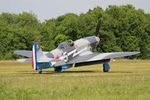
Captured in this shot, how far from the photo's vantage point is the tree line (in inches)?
3482

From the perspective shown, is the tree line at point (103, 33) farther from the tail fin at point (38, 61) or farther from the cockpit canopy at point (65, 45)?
the tail fin at point (38, 61)

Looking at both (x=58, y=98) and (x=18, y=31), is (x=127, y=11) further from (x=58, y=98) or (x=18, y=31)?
(x=58, y=98)

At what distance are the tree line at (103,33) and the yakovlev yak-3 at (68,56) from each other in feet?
148

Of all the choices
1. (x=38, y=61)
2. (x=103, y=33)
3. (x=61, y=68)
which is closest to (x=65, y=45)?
(x=61, y=68)

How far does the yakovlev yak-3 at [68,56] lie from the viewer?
36219mm

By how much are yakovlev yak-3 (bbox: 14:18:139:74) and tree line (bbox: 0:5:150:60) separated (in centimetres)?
4515

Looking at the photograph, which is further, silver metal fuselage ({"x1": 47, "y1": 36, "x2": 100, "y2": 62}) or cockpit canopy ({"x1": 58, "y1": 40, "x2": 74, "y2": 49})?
cockpit canopy ({"x1": 58, "y1": 40, "x2": 74, "y2": 49})

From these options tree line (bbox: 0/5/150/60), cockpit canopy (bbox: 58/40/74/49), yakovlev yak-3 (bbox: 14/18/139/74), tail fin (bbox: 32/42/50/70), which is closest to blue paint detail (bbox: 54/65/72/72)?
yakovlev yak-3 (bbox: 14/18/139/74)

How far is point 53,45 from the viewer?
92.1 meters

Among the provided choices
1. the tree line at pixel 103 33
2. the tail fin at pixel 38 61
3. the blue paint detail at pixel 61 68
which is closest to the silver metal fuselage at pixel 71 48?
the blue paint detail at pixel 61 68

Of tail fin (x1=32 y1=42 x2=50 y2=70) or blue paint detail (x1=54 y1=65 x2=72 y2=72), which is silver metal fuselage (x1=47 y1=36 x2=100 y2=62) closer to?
blue paint detail (x1=54 y1=65 x2=72 y2=72)

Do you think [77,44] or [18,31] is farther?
[18,31]

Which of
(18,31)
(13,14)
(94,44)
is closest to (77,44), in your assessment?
(94,44)

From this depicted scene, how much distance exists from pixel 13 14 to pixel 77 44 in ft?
323
